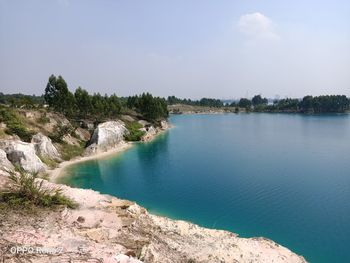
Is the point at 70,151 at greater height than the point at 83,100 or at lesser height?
lesser

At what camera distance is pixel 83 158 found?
52.2 metres

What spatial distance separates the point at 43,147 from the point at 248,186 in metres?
31.1

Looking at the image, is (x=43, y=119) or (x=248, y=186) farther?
(x=43, y=119)

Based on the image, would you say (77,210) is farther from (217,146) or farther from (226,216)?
(217,146)

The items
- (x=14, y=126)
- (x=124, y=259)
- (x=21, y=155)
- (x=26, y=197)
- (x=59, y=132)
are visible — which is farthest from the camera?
(x=59, y=132)

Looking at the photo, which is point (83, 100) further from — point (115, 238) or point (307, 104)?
point (307, 104)

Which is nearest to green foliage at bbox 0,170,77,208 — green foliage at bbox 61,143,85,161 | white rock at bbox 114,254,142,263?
white rock at bbox 114,254,142,263

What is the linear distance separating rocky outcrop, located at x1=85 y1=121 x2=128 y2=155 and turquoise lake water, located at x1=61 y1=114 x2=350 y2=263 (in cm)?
427

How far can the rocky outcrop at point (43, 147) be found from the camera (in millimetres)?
45688

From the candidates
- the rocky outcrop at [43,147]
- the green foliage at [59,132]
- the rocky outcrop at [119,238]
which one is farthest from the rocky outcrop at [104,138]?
the rocky outcrop at [119,238]

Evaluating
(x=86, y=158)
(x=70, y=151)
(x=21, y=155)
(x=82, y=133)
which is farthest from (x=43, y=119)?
(x=21, y=155)

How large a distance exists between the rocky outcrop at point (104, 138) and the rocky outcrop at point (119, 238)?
32.2m

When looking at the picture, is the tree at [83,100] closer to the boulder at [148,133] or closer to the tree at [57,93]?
the tree at [57,93]

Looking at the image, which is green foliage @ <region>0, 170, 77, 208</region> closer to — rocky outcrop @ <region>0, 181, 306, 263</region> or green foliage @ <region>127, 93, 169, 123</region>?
rocky outcrop @ <region>0, 181, 306, 263</region>
